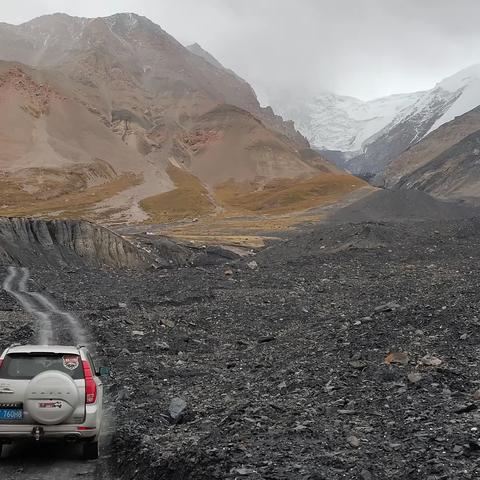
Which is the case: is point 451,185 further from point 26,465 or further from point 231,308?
point 26,465

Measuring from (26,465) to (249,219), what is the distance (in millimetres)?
127915

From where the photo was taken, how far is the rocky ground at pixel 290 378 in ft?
31.9

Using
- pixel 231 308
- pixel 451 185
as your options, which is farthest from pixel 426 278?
pixel 451 185

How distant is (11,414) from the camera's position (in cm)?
1047

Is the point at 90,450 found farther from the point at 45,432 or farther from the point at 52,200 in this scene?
the point at 52,200

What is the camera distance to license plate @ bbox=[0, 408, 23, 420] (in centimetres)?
1045

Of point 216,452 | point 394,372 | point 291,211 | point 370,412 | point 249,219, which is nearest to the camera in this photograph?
point 216,452

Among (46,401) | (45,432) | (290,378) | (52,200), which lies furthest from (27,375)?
(52,200)

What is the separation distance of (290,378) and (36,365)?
7032 millimetres

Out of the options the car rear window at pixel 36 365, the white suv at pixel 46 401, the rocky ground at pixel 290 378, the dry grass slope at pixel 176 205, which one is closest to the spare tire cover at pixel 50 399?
the white suv at pixel 46 401

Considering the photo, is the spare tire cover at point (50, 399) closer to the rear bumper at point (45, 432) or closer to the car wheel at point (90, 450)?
the rear bumper at point (45, 432)

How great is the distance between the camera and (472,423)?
404 inches

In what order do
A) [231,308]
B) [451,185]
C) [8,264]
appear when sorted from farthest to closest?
[451,185]
[8,264]
[231,308]

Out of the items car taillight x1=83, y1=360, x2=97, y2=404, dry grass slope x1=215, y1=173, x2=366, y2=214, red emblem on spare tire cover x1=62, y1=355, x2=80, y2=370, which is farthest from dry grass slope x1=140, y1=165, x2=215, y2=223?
car taillight x1=83, y1=360, x2=97, y2=404
